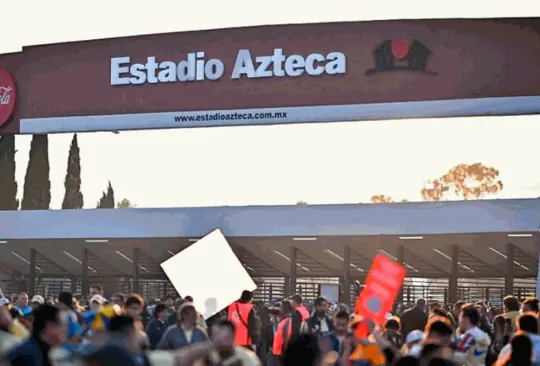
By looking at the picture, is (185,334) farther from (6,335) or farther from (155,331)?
(6,335)

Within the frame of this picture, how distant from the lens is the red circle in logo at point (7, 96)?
38531 millimetres

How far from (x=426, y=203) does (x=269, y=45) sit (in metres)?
7.72

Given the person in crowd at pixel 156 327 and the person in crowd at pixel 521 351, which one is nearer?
the person in crowd at pixel 521 351

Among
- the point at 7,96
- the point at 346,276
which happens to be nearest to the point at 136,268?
the point at 346,276

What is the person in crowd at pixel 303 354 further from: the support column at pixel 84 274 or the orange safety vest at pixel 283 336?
the support column at pixel 84 274

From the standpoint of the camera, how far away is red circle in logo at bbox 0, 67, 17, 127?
38531 millimetres

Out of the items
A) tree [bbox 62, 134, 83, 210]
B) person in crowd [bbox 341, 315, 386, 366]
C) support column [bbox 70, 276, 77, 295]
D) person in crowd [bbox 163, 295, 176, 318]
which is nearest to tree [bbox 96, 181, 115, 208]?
tree [bbox 62, 134, 83, 210]

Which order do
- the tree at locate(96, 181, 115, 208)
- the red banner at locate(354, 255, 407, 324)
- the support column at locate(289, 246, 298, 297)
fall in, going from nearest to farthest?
the red banner at locate(354, 255, 407, 324)
the support column at locate(289, 246, 298, 297)
the tree at locate(96, 181, 115, 208)

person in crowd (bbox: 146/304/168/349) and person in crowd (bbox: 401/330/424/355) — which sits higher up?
person in crowd (bbox: 146/304/168/349)

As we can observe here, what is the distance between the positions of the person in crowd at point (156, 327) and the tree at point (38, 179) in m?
42.2

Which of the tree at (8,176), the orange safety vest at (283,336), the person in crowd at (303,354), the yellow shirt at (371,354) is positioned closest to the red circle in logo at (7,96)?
the tree at (8,176)

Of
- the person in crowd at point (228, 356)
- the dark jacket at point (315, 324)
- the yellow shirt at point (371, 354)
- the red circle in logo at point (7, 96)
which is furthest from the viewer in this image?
the red circle in logo at point (7, 96)

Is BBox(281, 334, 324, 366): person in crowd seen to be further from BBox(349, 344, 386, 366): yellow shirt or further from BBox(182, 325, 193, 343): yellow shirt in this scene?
BBox(182, 325, 193, 343): yellow shirt

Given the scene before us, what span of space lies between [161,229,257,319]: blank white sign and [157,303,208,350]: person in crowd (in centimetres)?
586
